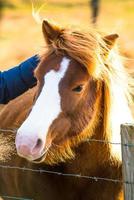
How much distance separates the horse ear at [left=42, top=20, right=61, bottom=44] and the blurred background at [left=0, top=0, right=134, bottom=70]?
27.4ft

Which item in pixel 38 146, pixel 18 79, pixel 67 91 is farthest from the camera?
pixel 18 79

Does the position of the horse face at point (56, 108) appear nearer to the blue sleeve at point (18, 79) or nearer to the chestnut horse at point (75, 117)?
the chestnut horse at point (75, 117)

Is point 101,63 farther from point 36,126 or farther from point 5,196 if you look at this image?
point 5,196

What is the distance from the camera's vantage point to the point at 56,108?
14.3 ft

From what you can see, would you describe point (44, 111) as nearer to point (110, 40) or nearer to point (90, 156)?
point (90, 156)

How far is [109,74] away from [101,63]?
102mm

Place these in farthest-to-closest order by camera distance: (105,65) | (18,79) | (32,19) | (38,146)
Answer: (32,19) → (18,79) → (105,65) → (38,146)

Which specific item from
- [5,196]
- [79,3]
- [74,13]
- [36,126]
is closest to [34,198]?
[5,196]

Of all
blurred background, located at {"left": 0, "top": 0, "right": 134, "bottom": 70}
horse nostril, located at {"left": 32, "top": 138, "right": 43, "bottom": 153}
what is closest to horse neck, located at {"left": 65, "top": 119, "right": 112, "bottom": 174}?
horse nostril, located at {"left": 32, "top": 138, "right": 43, "bottom": 153}

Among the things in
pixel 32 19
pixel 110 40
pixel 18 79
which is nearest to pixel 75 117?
pixel 110 40

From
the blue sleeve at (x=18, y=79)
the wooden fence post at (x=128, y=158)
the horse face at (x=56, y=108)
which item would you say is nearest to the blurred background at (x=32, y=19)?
the blue sleeve at (x=18, y=79)

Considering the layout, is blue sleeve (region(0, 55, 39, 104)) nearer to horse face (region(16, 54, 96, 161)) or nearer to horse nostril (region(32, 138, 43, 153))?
horse face (region(16, 54, 96, 161))

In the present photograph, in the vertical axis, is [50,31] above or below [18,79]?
above

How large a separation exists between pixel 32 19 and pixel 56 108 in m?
19.3
